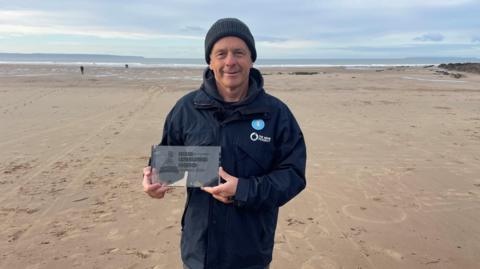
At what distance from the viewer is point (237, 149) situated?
2.41 meters

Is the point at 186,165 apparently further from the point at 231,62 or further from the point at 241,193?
the point at 231,62

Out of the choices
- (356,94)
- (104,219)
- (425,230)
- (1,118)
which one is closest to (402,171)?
(425,230)

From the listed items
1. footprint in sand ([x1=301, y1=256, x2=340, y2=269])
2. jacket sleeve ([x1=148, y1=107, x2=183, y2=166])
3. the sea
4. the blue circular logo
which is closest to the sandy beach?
footprint in sand ([x1=301, y1=256, x2=340, y2=269])

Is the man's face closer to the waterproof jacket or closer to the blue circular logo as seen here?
the waterproof jacket

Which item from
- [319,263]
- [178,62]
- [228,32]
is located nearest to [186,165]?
[228,32]

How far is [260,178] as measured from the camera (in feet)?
7.81

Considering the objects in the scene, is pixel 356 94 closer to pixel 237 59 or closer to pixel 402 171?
pixel 402 171

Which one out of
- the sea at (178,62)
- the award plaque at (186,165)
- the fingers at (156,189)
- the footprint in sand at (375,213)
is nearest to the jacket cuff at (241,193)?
the award plaque at (186,165)

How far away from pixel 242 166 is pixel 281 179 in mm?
224

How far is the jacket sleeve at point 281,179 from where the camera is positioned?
231 centimetres

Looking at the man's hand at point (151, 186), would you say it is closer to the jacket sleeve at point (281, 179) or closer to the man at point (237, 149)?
the man at point (237, 149)

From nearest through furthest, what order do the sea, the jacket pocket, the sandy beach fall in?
the jacket pocket → the sandy beach → the sea

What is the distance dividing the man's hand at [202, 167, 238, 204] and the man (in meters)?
0.03

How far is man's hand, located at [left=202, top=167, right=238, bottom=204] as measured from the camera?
228 cm
